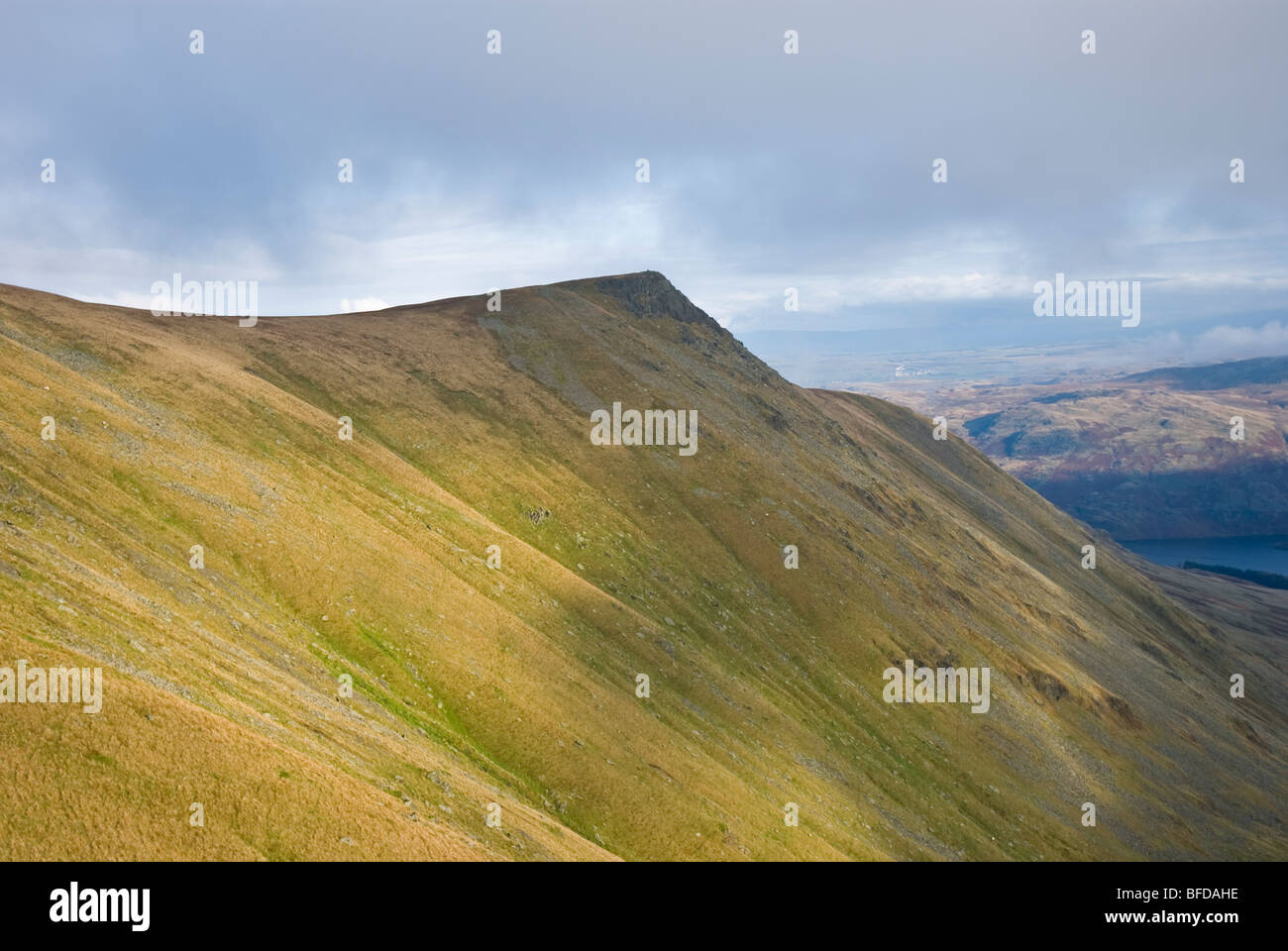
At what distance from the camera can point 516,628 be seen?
57.6 meters

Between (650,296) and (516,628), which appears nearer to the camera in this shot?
(516,628)

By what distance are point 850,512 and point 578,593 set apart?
57646 mm

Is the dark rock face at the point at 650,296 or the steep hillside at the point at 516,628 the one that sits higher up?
the dark rock face at the point at 650,296

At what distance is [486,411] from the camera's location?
328ft

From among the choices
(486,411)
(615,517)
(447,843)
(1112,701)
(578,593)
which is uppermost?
(486,411)

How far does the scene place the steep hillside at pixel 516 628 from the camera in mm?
31000

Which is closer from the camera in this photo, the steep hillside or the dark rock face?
the steep hillside

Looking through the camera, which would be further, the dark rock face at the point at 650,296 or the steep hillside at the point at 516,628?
the dark rock face at the point at 650,296

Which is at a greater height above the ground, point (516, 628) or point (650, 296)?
point (650, 296)

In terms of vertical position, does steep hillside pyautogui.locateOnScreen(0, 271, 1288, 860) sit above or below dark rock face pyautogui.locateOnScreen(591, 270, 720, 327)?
below

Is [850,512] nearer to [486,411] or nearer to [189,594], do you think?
[486,411]

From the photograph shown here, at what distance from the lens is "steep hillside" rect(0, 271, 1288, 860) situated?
31000mm

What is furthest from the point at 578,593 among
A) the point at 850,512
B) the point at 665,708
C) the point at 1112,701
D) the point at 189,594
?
the point at 1112,701
